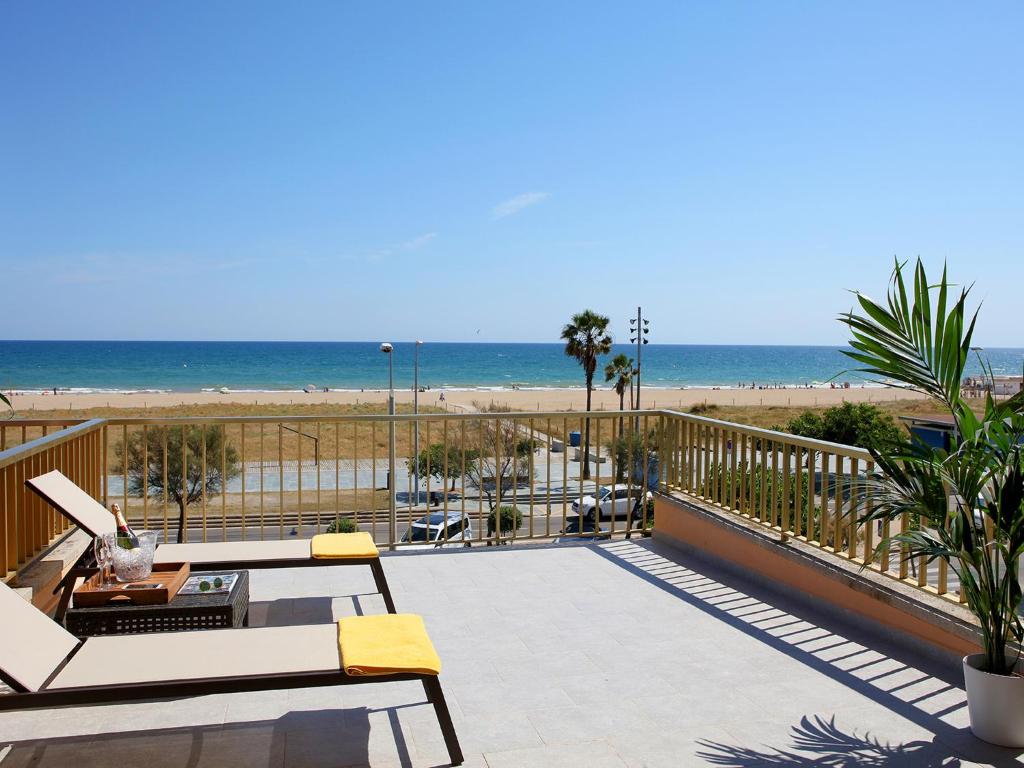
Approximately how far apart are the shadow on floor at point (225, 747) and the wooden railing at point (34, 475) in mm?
1140

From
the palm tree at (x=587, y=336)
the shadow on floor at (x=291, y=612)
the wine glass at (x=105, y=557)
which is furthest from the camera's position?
the palm tree at (x=587, y=336)

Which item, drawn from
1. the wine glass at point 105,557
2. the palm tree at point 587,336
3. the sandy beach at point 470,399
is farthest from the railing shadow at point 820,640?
the sandy beach at point 470,399

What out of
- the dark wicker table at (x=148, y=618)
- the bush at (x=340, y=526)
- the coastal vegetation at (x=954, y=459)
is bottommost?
the bush at (x=340, y=526)

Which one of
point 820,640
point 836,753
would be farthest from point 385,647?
point 820,640

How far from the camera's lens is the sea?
63938mm

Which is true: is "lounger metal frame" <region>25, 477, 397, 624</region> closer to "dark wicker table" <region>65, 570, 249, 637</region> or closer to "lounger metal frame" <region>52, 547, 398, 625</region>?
"lounger metal frame" <region>52, 547, 398, 625</region>

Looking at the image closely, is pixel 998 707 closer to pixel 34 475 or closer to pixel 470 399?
pixel 34 475

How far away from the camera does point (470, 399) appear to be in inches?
2096

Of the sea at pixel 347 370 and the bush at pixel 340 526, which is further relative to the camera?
the sea at pixel 347 370

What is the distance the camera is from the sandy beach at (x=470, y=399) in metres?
47.2

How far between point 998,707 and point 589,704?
4.54ft

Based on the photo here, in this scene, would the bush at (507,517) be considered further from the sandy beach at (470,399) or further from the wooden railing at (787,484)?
the sandy beach at (470,399)

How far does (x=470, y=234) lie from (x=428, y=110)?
35.2 metres

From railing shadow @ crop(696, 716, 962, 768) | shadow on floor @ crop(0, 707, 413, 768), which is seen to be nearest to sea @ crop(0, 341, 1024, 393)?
railing shadow @ crop(696, 716, 962, 768)
